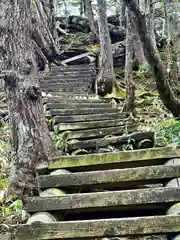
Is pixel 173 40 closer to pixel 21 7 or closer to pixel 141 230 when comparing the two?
pixel 21 7

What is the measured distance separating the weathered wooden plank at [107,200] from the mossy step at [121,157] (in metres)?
0.60

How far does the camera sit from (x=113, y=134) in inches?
186

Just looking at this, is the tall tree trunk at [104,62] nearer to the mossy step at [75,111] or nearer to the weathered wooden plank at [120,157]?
the mossy step at [75,111]

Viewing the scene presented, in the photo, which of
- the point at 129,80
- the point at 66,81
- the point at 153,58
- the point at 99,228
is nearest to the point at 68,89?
the point at 66,81

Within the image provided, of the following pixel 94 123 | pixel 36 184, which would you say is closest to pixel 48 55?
pixel 94 123

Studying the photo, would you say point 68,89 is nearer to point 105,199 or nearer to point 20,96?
point 20,96

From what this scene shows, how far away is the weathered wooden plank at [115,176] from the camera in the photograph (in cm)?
287

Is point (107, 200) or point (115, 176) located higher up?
point (115, 176)

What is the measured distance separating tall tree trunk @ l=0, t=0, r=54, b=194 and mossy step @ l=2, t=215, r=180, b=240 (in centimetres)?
103

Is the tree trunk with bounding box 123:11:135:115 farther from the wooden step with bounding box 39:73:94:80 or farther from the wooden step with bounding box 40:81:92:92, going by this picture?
the wooden step with bounding box 39:73:94:80

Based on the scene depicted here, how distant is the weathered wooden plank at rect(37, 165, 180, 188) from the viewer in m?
2.87

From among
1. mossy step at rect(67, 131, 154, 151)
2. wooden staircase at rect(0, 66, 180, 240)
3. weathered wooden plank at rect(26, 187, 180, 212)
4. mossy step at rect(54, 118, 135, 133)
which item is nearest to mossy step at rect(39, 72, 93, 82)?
mossy step at rect(54, 118, 135, 133)

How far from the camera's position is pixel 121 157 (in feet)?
10.5

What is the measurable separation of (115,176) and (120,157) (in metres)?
0.34
